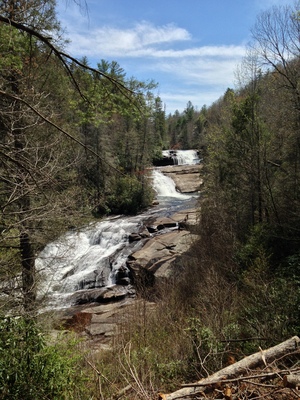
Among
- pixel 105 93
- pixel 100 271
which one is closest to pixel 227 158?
pixel 100 271

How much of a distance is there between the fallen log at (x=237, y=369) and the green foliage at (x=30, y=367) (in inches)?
63.0

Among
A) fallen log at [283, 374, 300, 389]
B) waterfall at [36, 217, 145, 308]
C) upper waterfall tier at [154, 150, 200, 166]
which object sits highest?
upper waterfall tier at [154, 150, 200, 166]

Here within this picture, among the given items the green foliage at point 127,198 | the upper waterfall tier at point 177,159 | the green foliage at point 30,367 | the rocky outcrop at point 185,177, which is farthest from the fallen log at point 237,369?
the upper waterfall tier at point 177,159

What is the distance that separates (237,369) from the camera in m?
3.71

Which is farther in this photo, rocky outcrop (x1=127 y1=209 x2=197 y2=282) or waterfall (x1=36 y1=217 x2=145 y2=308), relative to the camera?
rocky outcrop (x1=127 y1=209 x2=197 y2=282)

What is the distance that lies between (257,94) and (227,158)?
3768 millimetres

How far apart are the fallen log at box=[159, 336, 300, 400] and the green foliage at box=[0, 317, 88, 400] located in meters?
1.60

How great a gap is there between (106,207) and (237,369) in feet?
27.5

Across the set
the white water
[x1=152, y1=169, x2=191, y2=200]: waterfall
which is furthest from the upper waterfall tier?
[x1=152, y1=169, x2=191, y2=200]: waterfall

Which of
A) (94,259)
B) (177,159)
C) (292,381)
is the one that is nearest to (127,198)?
(94,259)

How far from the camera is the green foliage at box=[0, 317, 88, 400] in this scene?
11.6ft

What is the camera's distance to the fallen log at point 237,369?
3.04 metres

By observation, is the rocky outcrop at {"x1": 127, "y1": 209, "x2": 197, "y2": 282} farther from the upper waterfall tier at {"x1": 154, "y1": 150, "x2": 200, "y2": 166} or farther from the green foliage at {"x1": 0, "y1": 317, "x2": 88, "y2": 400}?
the upper waterfall tier at {"x1": 154, "y1": 150, "x2": 200, "y2": 166}

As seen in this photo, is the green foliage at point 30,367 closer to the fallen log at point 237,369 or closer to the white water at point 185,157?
the fallen log at point 237,369
